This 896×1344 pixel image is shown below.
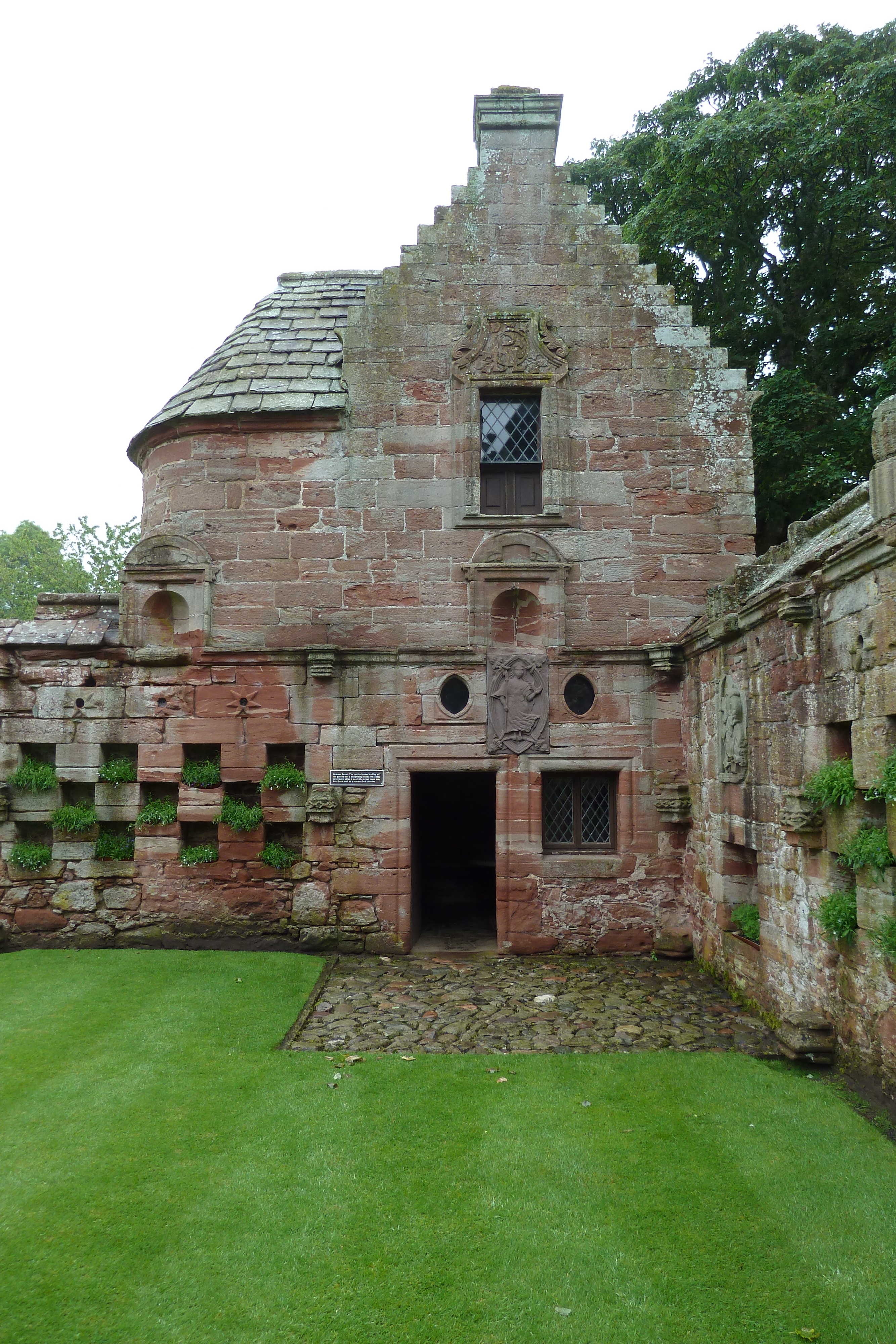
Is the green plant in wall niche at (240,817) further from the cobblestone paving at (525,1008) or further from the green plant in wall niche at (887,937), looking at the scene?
the green plant in wall niche at (887,937)

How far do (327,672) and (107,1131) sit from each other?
5.11 m

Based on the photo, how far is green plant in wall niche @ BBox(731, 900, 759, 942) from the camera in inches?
287

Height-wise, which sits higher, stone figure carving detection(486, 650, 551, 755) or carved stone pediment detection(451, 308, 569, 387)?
carved stone pediment detection(451, 308, 569, 387)

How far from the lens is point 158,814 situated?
9.32 meters

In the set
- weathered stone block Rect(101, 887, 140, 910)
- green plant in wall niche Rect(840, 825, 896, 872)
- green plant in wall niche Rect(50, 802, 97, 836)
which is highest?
green plant in wall niche Rect(840, 825, 896, 872)

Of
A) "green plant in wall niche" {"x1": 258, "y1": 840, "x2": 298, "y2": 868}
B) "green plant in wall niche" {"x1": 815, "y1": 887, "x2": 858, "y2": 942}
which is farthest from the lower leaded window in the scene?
"green plant in wall niche" {"x1": 815, "y1": 887, "x2": 858, "y2": 942}

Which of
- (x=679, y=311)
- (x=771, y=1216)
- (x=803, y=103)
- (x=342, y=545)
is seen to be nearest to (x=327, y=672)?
(x=342, y=545)

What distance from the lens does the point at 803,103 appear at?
12883 mm

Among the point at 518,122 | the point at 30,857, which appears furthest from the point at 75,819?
the point at 518,122

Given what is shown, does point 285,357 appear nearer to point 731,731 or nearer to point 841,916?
point 731,731

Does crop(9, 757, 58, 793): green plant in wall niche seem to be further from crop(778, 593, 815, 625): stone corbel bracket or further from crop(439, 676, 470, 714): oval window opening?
crop(778, 593, 815, 625): stone corbel bracket

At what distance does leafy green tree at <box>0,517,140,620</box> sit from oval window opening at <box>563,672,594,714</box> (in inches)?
1070

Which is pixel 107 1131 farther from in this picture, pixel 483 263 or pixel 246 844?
pixel 483 263

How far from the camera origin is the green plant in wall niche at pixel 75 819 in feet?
30.6
